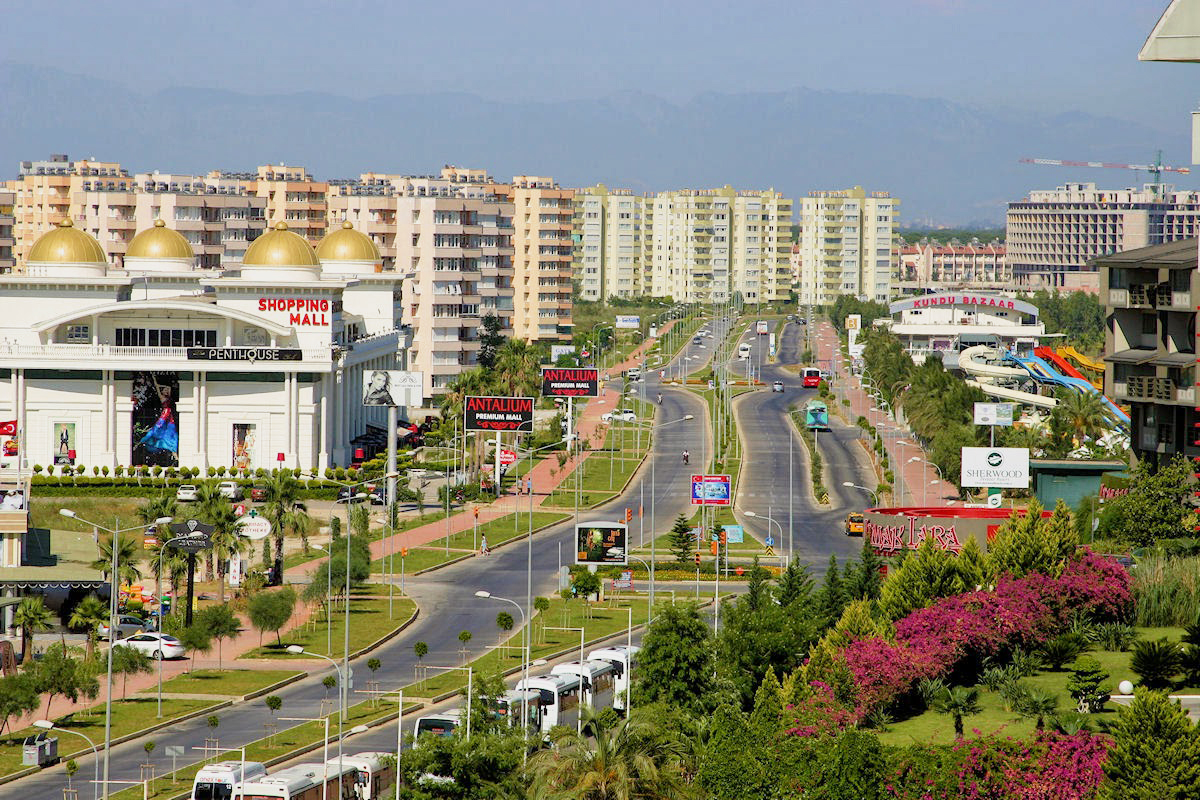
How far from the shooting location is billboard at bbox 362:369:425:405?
352 ft

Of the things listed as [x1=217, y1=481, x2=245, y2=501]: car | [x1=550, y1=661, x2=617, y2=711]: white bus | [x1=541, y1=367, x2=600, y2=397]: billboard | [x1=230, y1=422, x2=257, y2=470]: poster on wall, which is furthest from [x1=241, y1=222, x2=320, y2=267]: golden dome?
[x1=550, y1=661, x2=617, y2=711]: white bus

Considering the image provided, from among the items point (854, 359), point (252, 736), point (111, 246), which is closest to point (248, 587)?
point (252, 736)

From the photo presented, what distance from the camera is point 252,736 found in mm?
51594

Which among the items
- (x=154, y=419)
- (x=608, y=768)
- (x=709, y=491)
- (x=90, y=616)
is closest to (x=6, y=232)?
(x=154, y=419)

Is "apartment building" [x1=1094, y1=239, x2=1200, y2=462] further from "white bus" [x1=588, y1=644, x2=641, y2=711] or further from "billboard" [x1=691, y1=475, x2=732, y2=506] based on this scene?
"white bus" [x1=588, y1=644, x2=641, y2=711]

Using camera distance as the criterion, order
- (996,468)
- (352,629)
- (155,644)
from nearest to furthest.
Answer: (155,644)
(352,629)
(996,468)

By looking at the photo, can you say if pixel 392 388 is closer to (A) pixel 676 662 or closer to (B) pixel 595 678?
(B) pixel 595 678

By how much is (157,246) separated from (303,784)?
282ft

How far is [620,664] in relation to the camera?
58344 mm

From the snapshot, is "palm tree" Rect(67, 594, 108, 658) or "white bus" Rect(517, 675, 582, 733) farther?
"palm tree" Rect(67, 594, 108, 658)

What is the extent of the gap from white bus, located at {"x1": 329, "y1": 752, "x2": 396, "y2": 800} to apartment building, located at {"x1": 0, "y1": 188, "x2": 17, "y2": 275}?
139216 mm

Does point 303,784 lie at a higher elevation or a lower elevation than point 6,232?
lower

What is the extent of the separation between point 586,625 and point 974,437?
144 ft

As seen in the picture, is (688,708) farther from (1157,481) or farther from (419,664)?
(1157,481)
